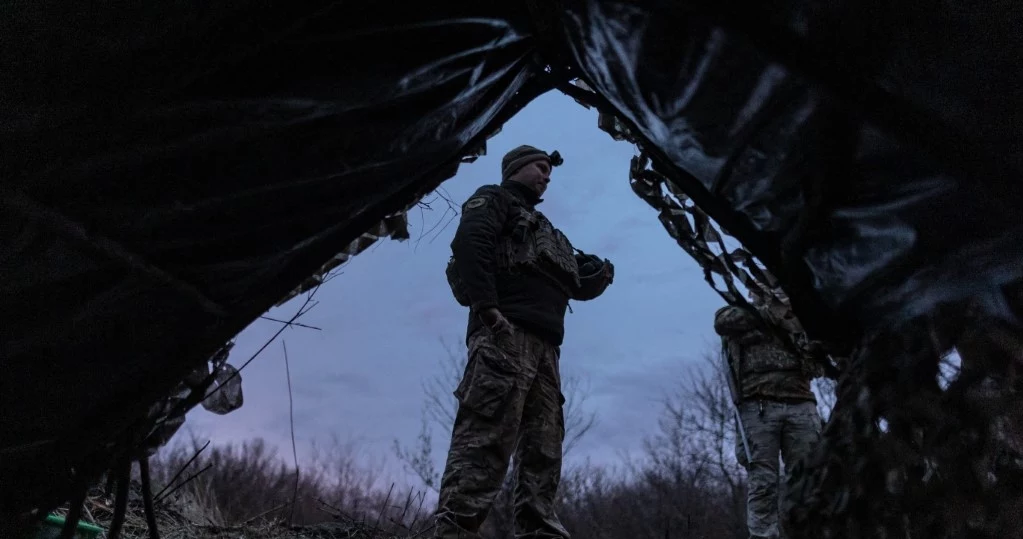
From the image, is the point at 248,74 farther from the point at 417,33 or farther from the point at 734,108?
the point at 734,108

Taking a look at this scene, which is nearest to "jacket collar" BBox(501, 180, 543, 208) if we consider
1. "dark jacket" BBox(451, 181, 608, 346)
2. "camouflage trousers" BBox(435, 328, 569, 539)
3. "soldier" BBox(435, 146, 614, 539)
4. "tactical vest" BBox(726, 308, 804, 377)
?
"soldier" BBox(435, 146, 614, 539)

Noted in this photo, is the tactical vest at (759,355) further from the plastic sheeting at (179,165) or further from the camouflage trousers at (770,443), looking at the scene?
the plastic sheeting at (179,165)

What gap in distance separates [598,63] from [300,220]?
3.21ft

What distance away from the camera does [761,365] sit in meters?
5.09

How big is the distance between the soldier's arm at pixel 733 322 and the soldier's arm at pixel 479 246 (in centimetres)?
270

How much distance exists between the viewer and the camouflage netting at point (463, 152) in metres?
1.14

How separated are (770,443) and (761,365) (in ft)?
1.87

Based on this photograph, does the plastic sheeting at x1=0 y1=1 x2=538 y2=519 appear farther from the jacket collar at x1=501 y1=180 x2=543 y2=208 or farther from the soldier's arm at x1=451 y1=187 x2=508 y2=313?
the jacket collar at x1=501 y1=180 x2=543 y2=208

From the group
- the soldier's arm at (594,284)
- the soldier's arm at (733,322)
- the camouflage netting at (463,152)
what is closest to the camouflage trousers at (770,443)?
the soldier's arm at (733,322)

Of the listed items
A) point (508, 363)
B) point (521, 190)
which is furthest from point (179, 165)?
point (521, 190)

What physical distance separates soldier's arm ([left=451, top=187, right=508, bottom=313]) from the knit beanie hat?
480 mm

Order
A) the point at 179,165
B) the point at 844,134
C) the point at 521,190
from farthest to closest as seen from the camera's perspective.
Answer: the point at 521,190, the point at 179,165, the point at 844,134

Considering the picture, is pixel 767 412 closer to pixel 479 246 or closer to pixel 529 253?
pixel 529 253

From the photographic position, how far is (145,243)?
65.2 inches
